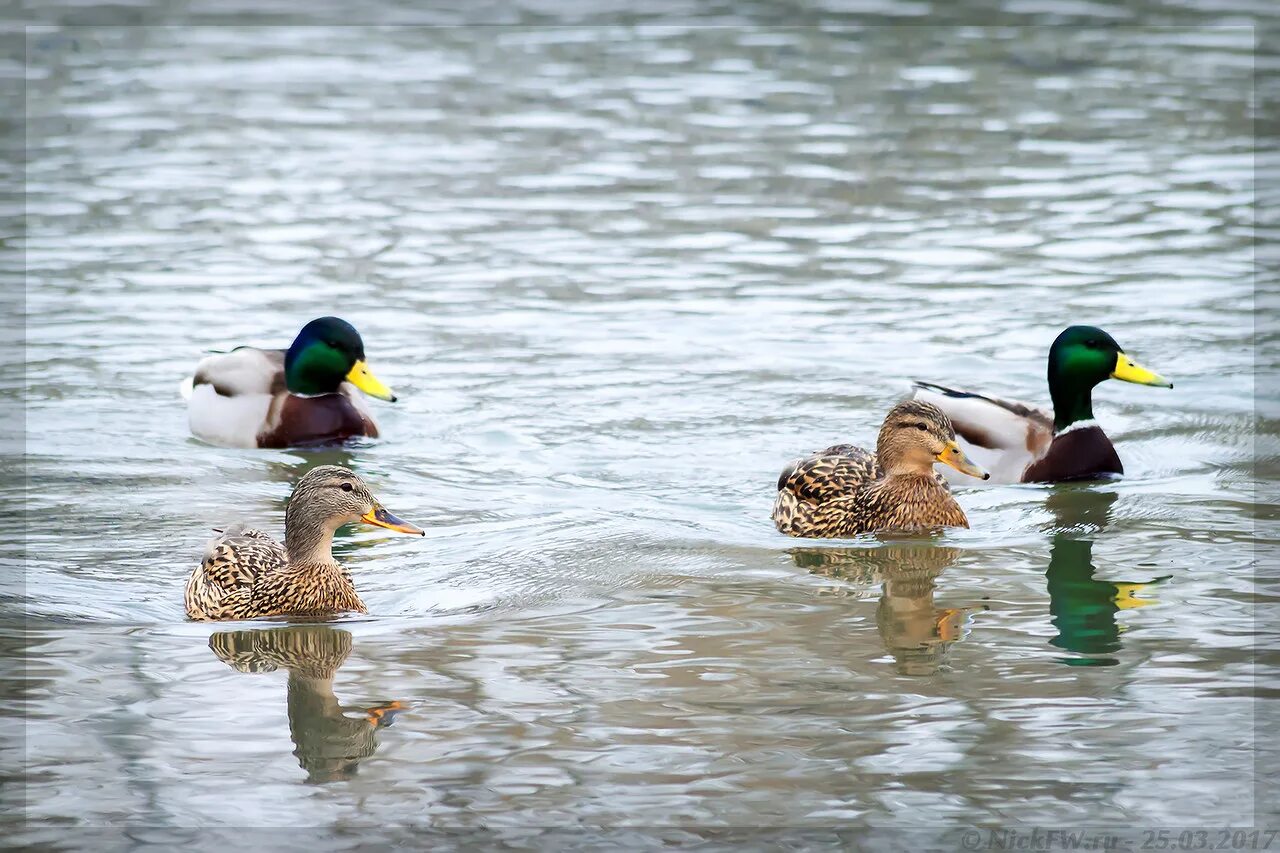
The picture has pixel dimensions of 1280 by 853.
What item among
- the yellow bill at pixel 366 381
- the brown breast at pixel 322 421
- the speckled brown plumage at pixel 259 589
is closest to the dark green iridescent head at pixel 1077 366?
the yellow bill at pixel 366 381

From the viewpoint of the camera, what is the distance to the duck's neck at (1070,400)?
398 inches

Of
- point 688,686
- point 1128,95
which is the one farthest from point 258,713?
point 1128,95

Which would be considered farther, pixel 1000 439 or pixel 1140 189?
pixel 1140 189

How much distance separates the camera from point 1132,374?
10.2 meters

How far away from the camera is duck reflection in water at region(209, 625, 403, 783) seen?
6.20m

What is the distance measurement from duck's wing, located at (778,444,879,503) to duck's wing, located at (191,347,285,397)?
11.0 ft

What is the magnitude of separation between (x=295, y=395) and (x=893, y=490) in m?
3.73

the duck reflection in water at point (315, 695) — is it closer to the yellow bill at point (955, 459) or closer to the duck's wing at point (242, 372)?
the yellow bill at point (955, 459)

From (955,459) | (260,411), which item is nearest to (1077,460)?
(955,459)

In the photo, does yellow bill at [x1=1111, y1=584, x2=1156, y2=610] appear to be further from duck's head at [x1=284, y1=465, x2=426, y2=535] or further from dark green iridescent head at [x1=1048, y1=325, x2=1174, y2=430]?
duck's head at [x1=284, y1=465, x2=426, y2=535]

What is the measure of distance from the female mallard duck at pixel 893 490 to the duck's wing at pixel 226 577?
249 cm

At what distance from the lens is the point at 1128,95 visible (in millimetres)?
19391

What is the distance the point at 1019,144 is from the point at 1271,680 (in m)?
11.3

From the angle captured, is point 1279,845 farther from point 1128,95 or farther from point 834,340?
point 1128,95
